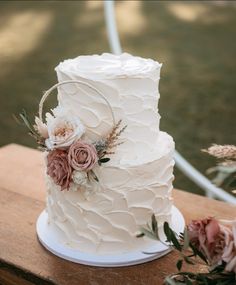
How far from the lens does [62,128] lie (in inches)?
45.2

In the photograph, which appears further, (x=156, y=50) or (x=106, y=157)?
(x=156, y=50)

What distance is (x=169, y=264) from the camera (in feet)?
3.84

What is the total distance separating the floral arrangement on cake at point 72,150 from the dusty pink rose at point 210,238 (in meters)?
0.33

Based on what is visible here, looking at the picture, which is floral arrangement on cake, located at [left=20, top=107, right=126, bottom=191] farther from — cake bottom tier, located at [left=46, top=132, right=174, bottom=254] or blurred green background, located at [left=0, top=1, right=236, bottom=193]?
blurred green background, located at [left=0, top=1, right=236, bottom=193]

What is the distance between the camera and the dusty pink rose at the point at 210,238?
84 centimetres

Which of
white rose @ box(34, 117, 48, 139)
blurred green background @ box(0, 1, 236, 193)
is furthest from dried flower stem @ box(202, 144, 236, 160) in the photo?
blurred green background @ box(0, 1, 236, 193)

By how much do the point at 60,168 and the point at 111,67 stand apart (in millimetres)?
264

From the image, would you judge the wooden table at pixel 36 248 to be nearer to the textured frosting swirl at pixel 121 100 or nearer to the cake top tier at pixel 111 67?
the textured frosting swirl at pixel 121 100

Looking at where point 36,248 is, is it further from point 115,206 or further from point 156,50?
point 156,50

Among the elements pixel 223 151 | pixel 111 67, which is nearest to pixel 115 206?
pixel 111 67

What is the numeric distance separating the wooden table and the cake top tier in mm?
407

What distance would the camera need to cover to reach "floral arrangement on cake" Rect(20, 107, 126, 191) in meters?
1.12

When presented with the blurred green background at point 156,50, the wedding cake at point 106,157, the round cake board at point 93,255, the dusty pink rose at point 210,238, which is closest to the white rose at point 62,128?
the wedding cake at point 106,157

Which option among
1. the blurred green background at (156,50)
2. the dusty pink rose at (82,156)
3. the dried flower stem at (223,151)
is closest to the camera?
the dried flower stem at (223,151)
